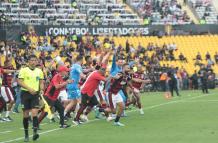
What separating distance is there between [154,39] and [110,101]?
108 ft

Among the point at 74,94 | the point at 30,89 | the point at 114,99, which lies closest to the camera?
the point at 30,89

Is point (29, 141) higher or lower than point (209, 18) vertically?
lower

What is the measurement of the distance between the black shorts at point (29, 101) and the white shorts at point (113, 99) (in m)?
4.22

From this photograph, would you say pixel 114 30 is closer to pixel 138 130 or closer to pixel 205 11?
pixel 205 11

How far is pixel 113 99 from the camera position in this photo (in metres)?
19.4

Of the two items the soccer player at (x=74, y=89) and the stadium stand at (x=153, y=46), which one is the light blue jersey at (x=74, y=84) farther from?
the stadium stand at (x=153, y=46)

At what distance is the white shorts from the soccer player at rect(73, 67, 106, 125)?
0.43 metres

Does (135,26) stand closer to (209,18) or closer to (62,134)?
(209,18)

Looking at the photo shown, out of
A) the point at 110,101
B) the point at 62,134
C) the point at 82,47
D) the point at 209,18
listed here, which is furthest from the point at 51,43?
the point at 62,134

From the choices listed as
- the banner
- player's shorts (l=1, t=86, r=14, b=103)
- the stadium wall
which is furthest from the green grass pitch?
the banner

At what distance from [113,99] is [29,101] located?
14.8 ft

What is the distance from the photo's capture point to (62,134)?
16469 millimetres

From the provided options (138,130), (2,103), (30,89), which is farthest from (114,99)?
(30,89)

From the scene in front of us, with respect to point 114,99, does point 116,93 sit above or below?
above
